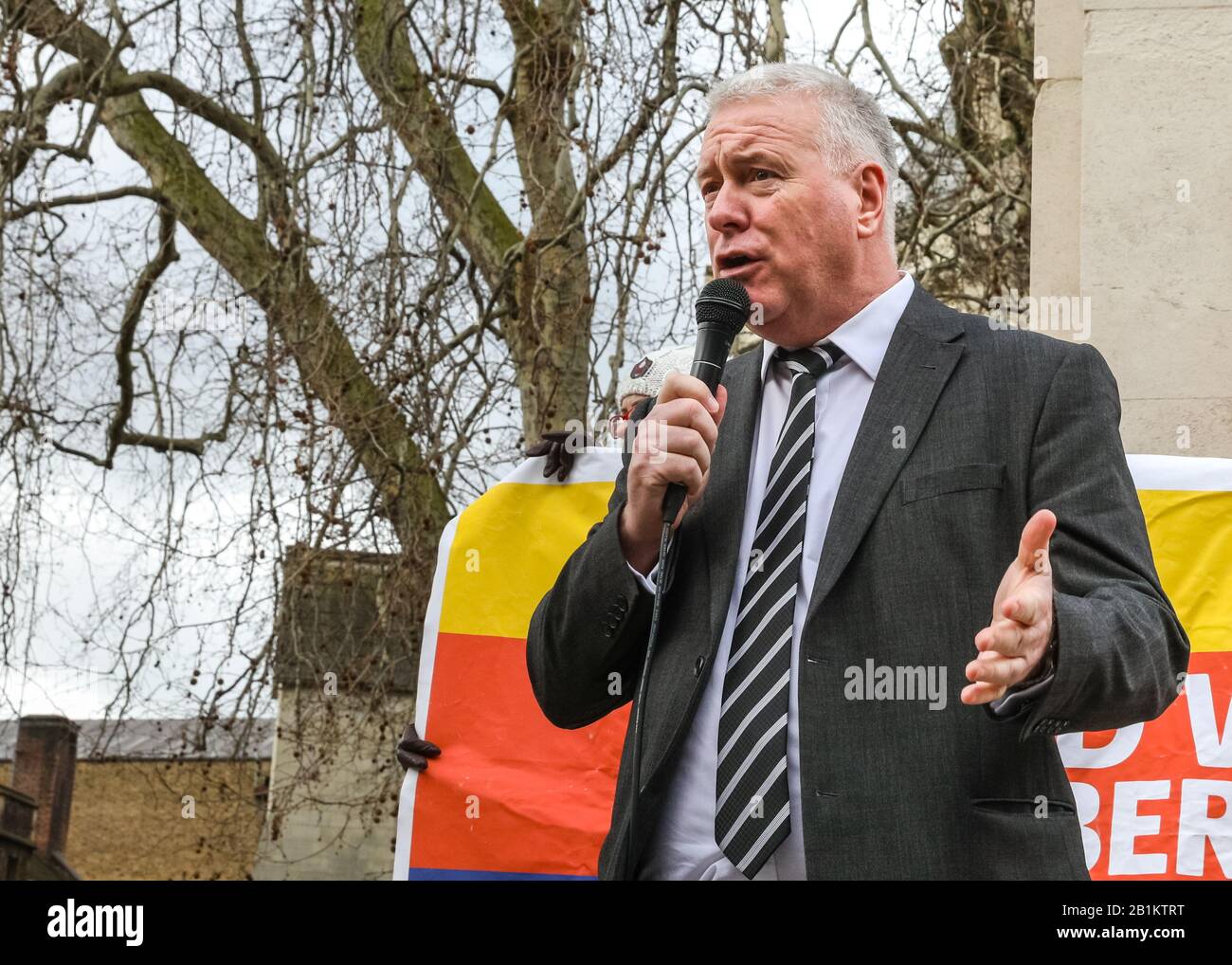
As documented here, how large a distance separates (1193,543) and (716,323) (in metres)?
2.25

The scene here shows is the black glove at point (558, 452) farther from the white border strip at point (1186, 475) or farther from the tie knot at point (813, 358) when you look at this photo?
the tie knot at point (813, 358)

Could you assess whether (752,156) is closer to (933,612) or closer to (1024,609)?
(933,612)

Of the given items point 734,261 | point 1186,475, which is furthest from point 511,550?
point 734,261

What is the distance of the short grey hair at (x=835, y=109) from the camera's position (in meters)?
2.69

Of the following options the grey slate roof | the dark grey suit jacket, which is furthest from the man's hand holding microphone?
the grey slate roof

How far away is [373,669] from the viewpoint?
7.76 meters

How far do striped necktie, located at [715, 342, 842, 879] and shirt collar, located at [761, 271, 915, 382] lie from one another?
88 mm

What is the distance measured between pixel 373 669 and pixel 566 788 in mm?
3567

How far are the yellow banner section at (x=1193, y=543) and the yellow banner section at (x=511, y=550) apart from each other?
1521 mm

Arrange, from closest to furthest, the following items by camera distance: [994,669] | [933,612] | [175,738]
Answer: [994,669], [933,612], [175,738]

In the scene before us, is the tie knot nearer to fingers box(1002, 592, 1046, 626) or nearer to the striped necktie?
the striped necktie

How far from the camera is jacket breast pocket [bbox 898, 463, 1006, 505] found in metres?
2.22

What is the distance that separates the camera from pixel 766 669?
7.34 ft
